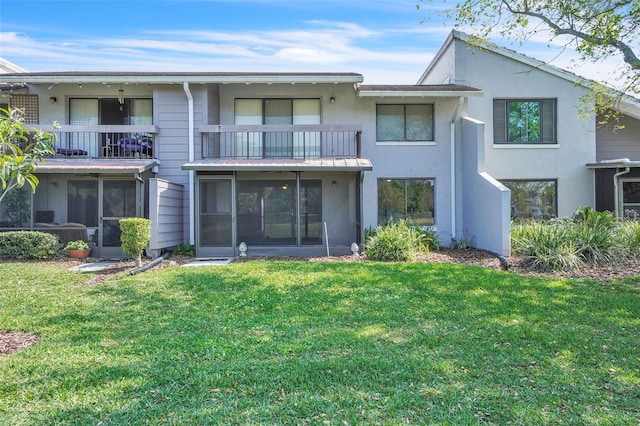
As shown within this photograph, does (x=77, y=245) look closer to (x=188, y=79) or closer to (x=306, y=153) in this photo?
(x=188, y=79)

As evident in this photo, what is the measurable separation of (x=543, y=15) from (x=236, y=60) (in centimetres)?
1108

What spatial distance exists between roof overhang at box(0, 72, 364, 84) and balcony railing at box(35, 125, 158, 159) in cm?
157

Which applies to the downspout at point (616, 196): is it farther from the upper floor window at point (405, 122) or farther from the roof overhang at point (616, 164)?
the upper floor window at point (405, 122)

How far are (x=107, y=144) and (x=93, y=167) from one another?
6.04ft

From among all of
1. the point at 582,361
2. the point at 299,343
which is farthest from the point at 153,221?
the point at 582,361

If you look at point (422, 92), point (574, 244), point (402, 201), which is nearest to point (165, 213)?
point (402, 201)

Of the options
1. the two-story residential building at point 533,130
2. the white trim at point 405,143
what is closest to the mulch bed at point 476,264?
the white trim at point 405,143

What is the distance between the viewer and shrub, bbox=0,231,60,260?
11125 millimetres

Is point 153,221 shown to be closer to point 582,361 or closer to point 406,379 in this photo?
point 406,379

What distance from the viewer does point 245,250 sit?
11891mm

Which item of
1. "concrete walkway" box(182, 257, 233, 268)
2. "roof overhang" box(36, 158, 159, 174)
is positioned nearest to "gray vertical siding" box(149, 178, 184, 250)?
"roof overhang" box(36, 158, 159, 174)

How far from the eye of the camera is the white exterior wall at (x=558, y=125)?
47.3ft

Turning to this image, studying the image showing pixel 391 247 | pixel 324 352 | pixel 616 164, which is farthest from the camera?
pixel 616 164

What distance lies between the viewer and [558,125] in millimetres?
14555
